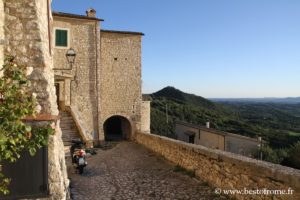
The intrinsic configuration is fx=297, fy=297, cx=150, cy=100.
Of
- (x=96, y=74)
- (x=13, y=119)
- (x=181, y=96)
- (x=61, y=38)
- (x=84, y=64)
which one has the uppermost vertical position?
(x=61, y=38)

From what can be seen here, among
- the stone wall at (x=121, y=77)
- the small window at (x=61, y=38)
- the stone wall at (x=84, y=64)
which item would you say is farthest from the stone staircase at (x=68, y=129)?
the small window at (x=61, y=38)

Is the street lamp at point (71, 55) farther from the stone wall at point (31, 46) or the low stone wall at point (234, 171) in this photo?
the stone wall at point (31, 46)

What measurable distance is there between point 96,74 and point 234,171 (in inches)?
555

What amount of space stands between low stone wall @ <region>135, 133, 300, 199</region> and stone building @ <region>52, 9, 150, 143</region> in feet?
27.7

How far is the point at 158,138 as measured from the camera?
529 inches

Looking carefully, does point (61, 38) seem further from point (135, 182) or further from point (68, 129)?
point (135, 182)

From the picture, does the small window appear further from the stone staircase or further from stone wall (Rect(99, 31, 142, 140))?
the stone staircase

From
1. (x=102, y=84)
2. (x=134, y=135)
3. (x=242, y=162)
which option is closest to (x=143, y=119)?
(x=134, y=135)

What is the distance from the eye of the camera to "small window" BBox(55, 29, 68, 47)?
1808cm

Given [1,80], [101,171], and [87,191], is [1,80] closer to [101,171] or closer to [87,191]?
[87,191]

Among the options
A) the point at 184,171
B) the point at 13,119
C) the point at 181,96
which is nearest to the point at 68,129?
the point at 184,171

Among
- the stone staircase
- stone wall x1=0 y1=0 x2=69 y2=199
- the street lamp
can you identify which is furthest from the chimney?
stone wall x1=0 y1=0 x2=69 y2=199

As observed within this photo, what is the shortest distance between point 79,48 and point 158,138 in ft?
29.2

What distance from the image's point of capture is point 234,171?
6852 mm
